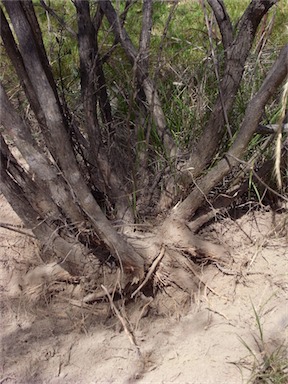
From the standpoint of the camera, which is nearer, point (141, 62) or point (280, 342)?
point (280, 342)

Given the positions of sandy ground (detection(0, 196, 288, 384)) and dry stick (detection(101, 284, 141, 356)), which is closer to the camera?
sandy ground (detection(0, 196, 288, 384))

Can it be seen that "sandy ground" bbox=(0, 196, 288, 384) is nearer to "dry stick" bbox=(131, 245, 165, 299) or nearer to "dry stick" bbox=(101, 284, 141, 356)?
"dry stick" bbox=(101, 284, 141, 356)

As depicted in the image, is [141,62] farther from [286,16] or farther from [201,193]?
[286,16]

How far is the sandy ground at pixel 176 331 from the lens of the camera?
2.00 m

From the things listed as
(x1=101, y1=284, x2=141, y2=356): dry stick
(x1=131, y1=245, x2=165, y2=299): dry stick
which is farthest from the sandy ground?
(x1=131, y1=245, x2=165, y2=299): dry stick

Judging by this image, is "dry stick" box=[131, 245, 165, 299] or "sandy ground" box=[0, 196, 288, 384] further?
"dry stick" box=[131, 245, 165, 299]

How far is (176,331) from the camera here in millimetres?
2156

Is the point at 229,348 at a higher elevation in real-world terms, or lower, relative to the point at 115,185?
lower

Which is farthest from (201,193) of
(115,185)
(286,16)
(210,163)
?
(286,16)

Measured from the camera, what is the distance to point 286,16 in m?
4.09

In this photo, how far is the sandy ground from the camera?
2.00 metres

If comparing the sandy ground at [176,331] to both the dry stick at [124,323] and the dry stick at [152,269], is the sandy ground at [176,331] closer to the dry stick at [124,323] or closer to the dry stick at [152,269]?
the dry stick at [124,323]

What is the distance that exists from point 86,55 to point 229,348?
1.28m

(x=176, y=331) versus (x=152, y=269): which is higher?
(x=152, y=269)
